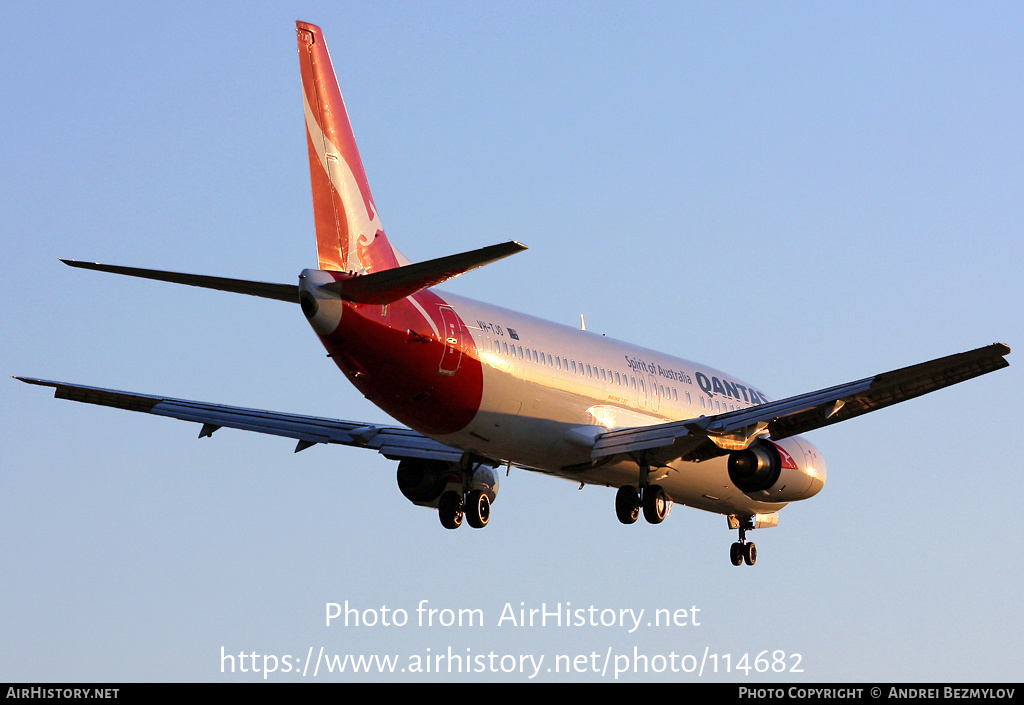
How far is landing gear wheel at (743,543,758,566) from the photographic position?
4681cm

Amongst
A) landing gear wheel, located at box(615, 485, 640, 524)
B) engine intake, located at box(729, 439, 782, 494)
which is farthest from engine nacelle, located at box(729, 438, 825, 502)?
landing gear wheel, located at box(615, 485, 640, 524)

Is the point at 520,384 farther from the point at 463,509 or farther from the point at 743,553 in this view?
the point at 743,553

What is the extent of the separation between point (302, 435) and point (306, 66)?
424 inches

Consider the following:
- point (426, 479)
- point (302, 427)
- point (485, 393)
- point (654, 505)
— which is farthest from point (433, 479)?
point (485, 393)

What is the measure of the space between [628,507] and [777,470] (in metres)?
3.99

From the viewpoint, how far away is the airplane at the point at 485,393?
106ft

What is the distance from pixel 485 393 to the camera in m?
35.2

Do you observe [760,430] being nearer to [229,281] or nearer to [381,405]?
[381,405]

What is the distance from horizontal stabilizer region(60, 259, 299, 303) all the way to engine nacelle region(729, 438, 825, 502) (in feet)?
43.2

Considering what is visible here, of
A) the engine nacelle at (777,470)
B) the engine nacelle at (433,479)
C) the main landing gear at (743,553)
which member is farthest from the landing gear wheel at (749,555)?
the engine nacelle at (433,479)

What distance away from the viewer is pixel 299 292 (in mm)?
31812

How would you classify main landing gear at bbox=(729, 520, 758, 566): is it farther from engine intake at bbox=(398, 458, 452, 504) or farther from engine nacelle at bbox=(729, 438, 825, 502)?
engine intake at bbox=(398, 458, 452, 504)

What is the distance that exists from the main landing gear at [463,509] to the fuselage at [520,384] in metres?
2.16
